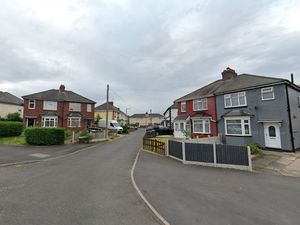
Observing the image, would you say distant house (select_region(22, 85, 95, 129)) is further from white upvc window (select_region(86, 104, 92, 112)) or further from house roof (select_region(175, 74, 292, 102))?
house roof (select_region(175, 74, 292, 102))

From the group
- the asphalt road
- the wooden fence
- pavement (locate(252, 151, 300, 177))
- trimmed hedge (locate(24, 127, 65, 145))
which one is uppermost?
trimmed hedge (locate(24, 127, 65, 145))

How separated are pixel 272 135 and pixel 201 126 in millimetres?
8936

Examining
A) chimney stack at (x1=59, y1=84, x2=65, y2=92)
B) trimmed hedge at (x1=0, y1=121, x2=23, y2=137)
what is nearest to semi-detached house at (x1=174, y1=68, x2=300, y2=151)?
trimmed hedge at (x1=0, y1=121, x2=23, y2=137)

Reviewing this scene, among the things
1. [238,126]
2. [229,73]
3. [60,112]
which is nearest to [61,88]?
[60,112]

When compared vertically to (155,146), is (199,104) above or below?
above

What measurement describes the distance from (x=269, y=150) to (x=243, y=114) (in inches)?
162

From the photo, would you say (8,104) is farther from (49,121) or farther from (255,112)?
(255,112)

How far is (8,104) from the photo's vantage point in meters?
41.8

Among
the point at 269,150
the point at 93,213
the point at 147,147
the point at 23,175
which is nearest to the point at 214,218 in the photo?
the point at 93,213

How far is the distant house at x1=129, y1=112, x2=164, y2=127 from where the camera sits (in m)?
107

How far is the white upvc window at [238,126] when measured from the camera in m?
19.0

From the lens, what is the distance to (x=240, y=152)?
11.2 meters

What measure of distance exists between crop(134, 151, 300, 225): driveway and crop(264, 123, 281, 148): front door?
8824mm

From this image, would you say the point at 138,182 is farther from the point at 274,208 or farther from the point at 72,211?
the point at 274,208
